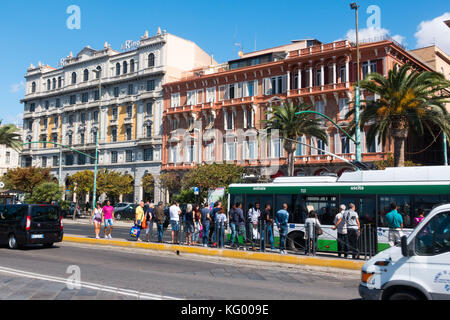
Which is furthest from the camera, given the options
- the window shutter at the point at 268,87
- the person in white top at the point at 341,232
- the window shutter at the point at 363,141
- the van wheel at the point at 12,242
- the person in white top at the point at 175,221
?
the window shutter at the point at 268,87

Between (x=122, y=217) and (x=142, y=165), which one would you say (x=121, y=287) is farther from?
(x=142, y=165)

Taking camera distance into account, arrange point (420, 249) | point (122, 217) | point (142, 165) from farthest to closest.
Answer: point (142, 165) → point (122, 217) → point (420, 249)

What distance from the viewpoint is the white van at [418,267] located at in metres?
6.08

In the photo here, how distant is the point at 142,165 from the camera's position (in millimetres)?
56531

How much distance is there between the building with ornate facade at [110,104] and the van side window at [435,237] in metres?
47.7

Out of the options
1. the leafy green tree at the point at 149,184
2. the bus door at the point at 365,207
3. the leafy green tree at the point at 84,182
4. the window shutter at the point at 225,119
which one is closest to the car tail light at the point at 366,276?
the bus door at the point at 365,207

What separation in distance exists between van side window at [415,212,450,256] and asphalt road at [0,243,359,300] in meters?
2.63

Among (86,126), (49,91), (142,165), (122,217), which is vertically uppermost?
(49,91)

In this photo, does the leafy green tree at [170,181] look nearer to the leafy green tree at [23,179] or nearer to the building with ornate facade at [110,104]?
the building with ornate facade at [110,104]

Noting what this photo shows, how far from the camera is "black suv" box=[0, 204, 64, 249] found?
1620cm

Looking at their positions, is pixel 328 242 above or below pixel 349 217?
below

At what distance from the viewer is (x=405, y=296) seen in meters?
6.25

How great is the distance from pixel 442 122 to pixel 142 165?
3945cm
